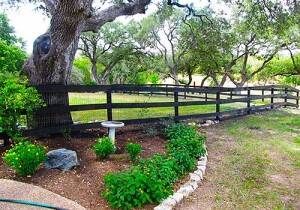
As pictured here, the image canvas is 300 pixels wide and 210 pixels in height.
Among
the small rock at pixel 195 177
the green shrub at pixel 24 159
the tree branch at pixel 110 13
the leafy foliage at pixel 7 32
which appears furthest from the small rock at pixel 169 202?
the leafy foliage at pixel 7 32

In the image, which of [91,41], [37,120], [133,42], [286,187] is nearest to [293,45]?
[133,42]

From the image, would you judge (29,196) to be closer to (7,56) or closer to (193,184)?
(193,184)

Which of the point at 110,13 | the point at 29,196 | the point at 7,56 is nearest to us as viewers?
the point at 29,196

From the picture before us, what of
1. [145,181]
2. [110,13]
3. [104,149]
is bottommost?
[145,181]

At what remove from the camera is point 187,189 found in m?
3.52

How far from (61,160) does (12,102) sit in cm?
110

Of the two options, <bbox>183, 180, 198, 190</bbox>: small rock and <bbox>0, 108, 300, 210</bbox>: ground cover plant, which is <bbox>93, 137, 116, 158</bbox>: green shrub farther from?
<bbox>183, 180, 198, 190</bbox>: small rock

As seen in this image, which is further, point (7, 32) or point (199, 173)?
point (7, 32)

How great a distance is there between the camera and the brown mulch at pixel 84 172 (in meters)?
3.05

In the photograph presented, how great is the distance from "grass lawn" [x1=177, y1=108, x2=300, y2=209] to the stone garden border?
0.29 ft

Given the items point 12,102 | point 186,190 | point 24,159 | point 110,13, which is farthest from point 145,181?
point 110,13

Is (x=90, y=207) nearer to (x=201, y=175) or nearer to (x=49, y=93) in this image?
(x=201, y=175)

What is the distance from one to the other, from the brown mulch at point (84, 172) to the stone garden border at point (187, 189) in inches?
6.6

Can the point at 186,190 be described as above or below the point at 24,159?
below
